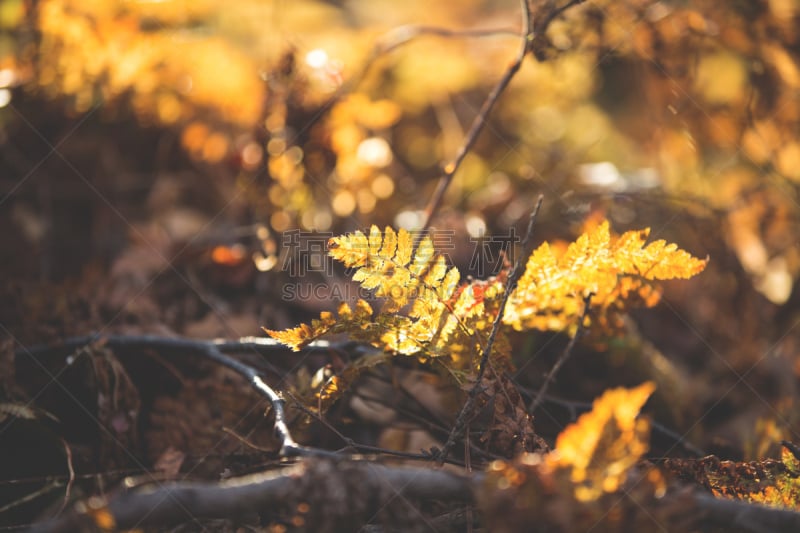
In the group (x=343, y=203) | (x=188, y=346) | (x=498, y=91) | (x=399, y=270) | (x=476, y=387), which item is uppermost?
(x=498, y=91)

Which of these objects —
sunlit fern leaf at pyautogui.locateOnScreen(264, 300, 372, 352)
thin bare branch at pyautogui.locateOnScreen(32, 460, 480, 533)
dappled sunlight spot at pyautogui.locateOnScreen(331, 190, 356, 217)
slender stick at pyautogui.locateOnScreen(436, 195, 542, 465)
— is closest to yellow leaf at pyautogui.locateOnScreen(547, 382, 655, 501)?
thin bare branch at pyautogui.locateOnScreen(32, 460, 480, 533)

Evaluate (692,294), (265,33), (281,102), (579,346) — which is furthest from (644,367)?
(265,33)

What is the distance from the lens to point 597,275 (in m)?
1.45

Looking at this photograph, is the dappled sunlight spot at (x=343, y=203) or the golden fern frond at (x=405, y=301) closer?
the golden fern frond at (x=405, y=301)

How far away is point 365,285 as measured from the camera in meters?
1.37

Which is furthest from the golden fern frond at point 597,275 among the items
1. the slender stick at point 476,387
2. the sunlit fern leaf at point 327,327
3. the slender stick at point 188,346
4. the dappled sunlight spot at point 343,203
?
the dappled sunlight spot at point 343,203

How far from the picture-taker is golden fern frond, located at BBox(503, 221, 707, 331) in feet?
4.44

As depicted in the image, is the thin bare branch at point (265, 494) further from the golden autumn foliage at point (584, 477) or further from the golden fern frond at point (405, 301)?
the golden fern frond at point (405, 301)

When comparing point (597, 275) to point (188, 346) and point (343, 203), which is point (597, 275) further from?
point (343, 203)

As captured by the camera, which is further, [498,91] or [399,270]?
[498,91]

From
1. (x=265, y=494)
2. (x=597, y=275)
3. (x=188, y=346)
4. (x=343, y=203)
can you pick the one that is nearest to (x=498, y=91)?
(x=597, y=275)

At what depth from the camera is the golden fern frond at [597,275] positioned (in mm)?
1354

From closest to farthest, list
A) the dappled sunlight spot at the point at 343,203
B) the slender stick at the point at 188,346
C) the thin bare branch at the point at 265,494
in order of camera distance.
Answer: the thin bare branch at the point at 265,494
the slender stick at the point at 188,346
the dappled sunlight spot at the point at 343,203

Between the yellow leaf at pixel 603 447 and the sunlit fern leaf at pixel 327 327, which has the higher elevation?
the sunlit fern leaf at pixel 327 327
